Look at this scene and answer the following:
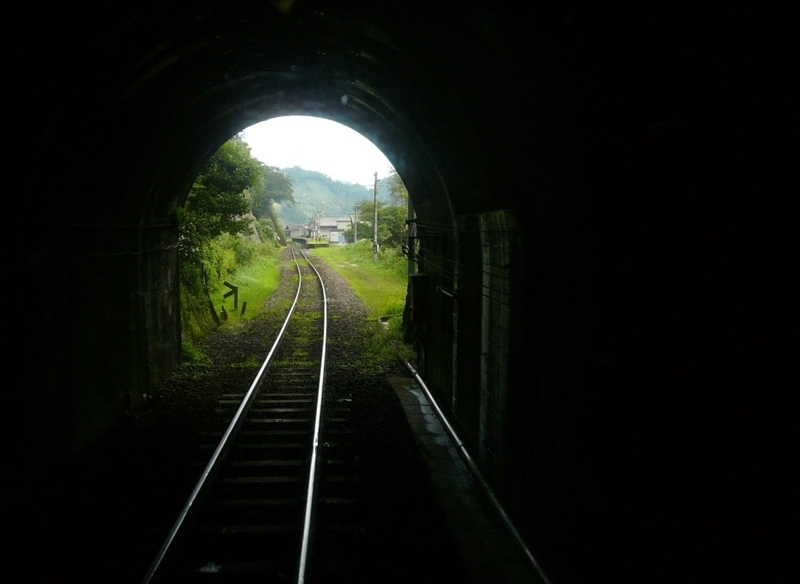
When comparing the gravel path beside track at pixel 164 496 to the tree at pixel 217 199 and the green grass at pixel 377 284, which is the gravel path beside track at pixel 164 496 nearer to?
the tree at pixel 217 199

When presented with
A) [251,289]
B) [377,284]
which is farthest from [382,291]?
[251,289]

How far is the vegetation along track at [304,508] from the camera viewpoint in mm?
4500

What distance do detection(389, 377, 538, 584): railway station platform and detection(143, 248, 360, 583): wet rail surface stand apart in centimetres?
99

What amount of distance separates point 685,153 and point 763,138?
493 millimetres

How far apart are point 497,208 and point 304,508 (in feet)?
12.2

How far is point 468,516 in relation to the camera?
5.58 meters

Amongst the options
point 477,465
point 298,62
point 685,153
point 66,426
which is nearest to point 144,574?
point 66,426

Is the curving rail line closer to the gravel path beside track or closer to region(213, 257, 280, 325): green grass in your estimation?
the gravel path beside track

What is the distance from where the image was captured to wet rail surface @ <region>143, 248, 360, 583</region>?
4.47 meters

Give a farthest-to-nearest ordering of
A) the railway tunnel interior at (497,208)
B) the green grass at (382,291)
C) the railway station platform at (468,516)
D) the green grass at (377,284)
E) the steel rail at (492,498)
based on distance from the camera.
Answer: the green grass at (377,284)
the green grass at (382,291)
the railway station platform at (468,516)
the steel rail at (492,498)
the railway tunnel interior at (497,208)

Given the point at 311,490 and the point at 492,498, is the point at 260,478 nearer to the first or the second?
the point at 311,490

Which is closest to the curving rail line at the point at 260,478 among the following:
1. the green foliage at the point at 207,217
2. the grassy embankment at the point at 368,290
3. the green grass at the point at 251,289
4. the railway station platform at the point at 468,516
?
the railway station platform at the point at 468,516

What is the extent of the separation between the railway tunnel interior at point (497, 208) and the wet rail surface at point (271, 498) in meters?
1.75

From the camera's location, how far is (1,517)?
5172mm
